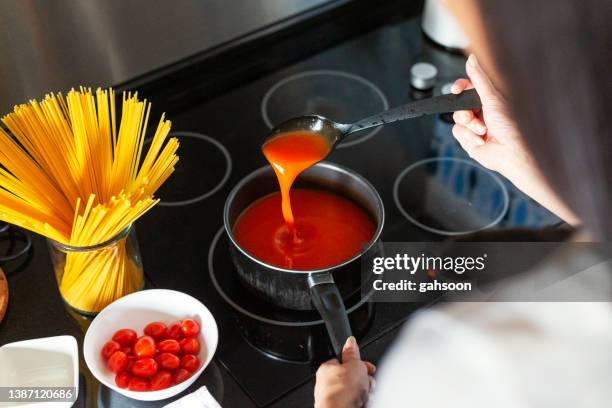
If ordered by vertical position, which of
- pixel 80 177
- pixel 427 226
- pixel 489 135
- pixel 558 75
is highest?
pixel 558 75

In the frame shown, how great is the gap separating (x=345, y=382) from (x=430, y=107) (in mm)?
350

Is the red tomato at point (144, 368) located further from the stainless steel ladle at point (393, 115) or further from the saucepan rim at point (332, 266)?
the stainless steel ladle at point (393, 115)

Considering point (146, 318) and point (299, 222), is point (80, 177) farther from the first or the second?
point (299, 222)

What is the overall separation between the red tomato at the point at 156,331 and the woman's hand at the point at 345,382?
196 mm

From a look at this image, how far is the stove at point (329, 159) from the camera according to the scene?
895 mm

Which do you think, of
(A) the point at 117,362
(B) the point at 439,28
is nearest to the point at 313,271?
(A) the point at 117,362

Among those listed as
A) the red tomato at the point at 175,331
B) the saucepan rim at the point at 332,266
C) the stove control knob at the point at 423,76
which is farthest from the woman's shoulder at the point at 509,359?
the stove control knob at the point at 423,76

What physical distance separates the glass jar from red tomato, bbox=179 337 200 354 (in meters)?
0.11

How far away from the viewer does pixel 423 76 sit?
48.1 inches

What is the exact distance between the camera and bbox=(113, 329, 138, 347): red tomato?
855 millimetres

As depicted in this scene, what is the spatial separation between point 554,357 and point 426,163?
0.49 m

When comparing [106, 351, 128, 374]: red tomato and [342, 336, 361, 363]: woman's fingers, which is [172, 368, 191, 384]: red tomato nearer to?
[106, 351, 128, 374]: red tomato

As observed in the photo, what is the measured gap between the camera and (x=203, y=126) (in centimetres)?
117

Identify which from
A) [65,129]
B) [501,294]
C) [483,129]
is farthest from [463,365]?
[65,129]
